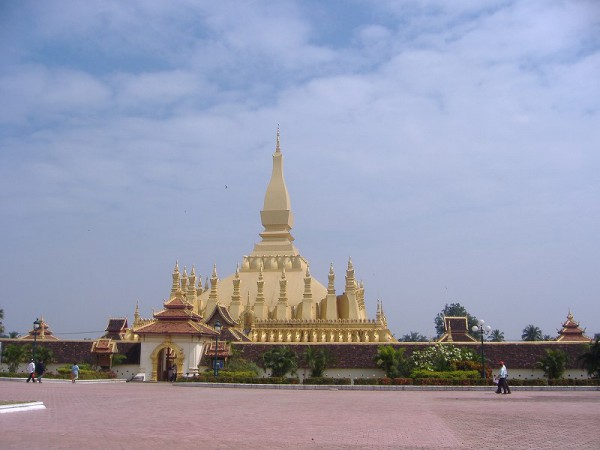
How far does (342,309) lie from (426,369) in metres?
16.6

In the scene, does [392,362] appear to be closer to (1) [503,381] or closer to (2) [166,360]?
(1) [503,381]

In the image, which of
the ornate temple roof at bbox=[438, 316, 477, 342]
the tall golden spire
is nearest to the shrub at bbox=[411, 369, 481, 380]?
the ornate temple roof at bbox=[438, 316, 477, 342]

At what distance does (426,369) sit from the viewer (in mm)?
34000

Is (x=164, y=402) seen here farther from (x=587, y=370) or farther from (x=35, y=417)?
(x=587, y=370)

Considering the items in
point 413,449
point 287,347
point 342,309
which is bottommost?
point 413,449

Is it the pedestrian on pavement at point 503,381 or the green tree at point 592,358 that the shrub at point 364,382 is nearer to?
the pedestrian on pavement at point 503,381

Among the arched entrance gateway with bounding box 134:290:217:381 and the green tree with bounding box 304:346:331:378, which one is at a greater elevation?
the arched entrance gateway with bounding box 134:290:217:381

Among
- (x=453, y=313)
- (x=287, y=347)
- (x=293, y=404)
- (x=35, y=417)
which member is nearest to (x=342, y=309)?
(x=287, y=347)

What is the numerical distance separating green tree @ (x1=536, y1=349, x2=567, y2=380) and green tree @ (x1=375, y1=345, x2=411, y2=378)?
6.84m

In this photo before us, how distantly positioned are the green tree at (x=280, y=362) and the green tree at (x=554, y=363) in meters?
12.6

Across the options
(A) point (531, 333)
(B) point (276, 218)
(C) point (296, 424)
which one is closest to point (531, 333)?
(A) point (531, 333)

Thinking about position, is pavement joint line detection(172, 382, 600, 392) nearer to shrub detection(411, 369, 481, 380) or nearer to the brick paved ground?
shrub detection(411, 369, 481, 380)

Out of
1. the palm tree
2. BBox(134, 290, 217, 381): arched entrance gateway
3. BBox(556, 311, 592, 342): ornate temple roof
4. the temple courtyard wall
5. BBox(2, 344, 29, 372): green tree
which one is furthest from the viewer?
the palm tree

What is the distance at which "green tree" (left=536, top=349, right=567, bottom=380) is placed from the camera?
34.8 metres
